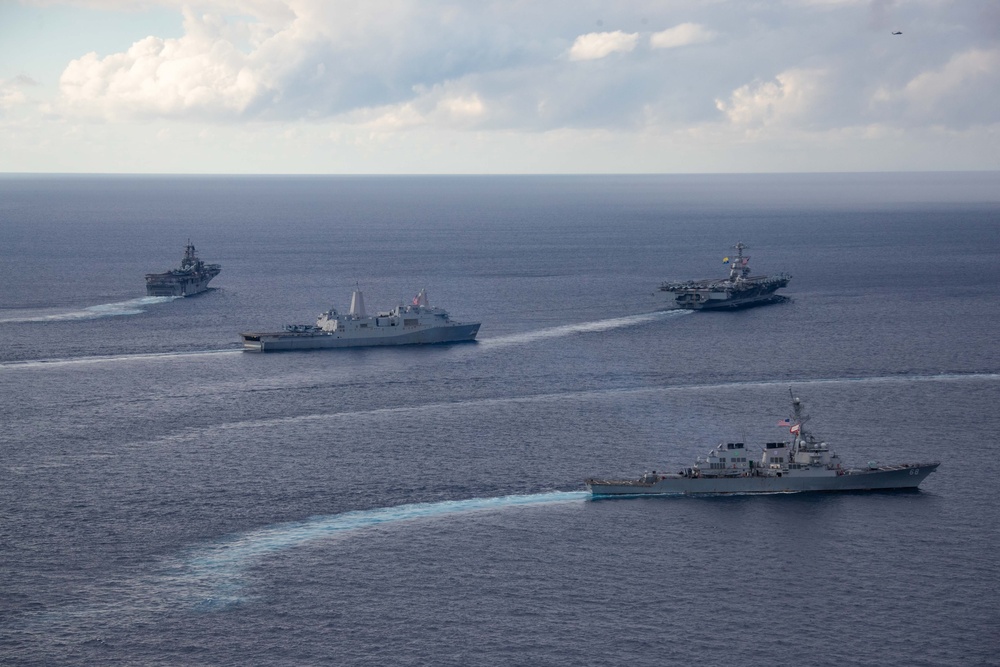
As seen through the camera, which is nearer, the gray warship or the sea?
the sea

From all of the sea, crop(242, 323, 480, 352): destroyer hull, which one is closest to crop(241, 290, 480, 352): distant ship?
crop(242, 323, 480, 352): destroyer hull

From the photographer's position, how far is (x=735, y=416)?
116688 mm

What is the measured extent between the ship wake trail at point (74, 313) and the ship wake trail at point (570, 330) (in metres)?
60.1

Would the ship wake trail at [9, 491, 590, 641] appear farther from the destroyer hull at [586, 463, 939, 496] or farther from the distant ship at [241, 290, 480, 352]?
Result: the distant ship at [241, 290, 480, 352]

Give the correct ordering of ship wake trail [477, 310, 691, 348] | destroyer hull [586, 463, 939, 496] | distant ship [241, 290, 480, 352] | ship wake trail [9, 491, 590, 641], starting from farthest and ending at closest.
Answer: distant ship [241, 290, 480, 352], ship wake trail [477, 310, 691, 348], destroyer hull [586, 463, 939, 496], ship wake trail [9, 491, 590, 641]

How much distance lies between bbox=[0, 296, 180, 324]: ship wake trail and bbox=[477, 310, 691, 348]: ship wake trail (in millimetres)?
60060

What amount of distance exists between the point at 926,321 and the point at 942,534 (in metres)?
94.9

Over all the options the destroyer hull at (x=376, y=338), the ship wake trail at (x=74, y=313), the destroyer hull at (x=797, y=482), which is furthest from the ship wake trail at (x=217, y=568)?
the ship wake trail at (x=74, y=313)

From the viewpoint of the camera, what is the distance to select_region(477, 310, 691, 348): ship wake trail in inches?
6280

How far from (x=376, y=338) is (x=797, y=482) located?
7956 centimetres

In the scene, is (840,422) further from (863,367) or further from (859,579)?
(859,579)

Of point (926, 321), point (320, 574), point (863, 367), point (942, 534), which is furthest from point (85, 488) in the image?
point (926, 321)

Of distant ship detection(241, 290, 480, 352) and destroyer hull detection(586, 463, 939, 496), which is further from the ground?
distant ship detection(241, 290, 480, 352)

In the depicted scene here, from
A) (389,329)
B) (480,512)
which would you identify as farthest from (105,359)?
(480,512)
